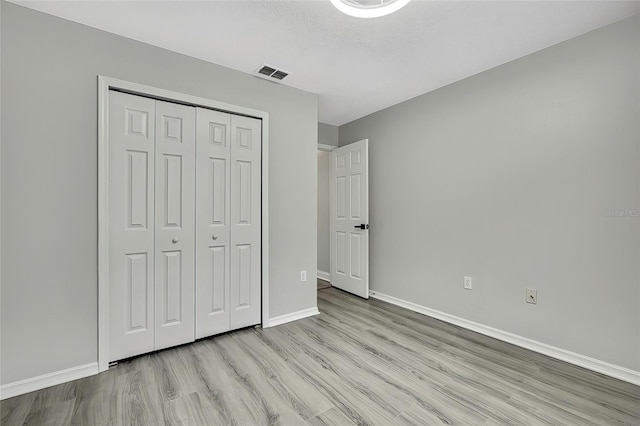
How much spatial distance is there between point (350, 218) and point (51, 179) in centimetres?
306

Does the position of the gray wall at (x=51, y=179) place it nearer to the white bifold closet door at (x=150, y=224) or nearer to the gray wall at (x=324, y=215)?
the white bifold closet door at (x=150, y=224)

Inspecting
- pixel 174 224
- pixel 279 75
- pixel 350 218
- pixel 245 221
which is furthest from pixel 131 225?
pixel 350 218

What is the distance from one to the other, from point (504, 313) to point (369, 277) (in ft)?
5.53

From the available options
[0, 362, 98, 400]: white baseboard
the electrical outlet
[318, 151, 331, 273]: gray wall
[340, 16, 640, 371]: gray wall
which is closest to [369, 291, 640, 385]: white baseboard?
[340, 16, 640, 371]: gray wall

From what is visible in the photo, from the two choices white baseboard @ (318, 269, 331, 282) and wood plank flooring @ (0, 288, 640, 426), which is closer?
wood plank flooring @ (0, 288, 640, 426)

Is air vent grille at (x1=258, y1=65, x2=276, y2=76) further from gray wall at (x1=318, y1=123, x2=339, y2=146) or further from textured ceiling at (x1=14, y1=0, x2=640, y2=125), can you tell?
gray wall at (x1=318, y1=123, x2=339, y2=146)

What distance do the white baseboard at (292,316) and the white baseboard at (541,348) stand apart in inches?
45.1

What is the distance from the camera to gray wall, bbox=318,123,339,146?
4.32 metres

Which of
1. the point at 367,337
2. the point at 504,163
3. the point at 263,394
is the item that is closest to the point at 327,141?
the point at 504,163

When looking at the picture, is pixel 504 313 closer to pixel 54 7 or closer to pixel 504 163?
pixel 504 163

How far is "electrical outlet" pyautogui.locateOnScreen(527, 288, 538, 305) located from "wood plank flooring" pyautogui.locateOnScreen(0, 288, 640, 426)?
412 millimetres

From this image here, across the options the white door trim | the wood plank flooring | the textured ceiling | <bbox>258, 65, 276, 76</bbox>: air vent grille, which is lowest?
the wood plank flooring

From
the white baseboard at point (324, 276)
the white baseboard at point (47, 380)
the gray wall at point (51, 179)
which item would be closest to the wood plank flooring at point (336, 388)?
the white baseboard at point (47, 380)

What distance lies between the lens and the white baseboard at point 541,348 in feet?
6.60
